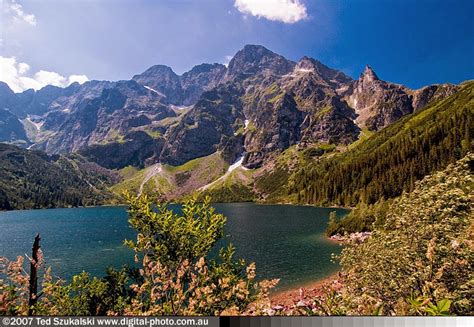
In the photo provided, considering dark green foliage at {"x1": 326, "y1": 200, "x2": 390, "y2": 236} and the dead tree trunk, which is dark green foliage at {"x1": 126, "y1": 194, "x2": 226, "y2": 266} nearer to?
the dead tree trunk

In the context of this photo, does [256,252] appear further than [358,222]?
No

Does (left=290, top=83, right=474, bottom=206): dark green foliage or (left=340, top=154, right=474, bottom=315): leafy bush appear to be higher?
(left=290, top=83, right=474, bottom=206): dark green foliage

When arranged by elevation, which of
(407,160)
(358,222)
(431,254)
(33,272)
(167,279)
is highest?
(407,160)

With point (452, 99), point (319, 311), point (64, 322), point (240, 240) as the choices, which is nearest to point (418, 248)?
point (319, 311)

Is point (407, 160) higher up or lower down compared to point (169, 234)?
higher up

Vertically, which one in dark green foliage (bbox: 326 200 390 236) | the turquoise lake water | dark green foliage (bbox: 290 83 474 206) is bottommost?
the turquoise lake water

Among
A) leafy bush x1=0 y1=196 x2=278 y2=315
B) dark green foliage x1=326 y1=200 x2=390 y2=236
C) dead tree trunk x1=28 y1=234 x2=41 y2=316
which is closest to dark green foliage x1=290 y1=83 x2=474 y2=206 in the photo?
dark green foliage x1=326 y1=200 x2=390 y2=236

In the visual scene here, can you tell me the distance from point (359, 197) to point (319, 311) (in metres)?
167

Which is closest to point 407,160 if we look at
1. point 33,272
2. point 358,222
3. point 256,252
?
point 358,222

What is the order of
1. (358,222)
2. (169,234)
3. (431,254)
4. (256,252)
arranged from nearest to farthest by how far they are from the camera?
(431,254) → (169,234) → (256,252) → (358,222)

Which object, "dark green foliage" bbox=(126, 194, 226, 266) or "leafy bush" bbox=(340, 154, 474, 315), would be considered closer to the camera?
"leafy bush" bbox=(340, 154, 474, 315)

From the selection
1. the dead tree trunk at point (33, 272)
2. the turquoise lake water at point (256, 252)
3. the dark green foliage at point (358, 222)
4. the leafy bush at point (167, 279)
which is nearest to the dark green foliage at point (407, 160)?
the dark green foliage at point (358, 222)

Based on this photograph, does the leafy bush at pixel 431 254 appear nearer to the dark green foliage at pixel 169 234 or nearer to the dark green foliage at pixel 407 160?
the dark green foliage at pixel 169 234

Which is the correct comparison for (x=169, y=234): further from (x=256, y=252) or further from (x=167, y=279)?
(x=256, y=252)
